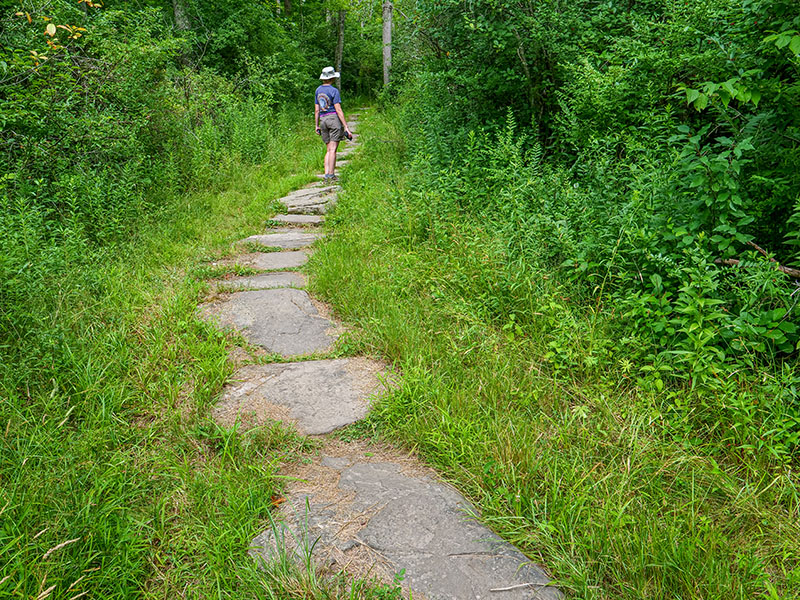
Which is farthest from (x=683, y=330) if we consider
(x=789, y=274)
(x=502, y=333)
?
(x=502, y=333)

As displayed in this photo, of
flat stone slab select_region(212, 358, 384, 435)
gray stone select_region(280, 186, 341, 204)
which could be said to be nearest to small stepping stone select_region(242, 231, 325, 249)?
gray stone select_region(280, 186, 341, 204)

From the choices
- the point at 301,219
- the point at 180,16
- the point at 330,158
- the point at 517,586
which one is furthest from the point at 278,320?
the point at 180,16

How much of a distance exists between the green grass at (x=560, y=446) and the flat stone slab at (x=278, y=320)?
0.25 meters

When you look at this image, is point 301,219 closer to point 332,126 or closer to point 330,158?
point 330,158

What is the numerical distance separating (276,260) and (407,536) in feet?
12.7

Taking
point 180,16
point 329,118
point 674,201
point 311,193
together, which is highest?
point 180,16

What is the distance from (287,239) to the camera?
6133 mm

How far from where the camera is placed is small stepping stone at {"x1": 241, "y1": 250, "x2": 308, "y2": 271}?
17.2ft

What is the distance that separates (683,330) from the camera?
2.82m

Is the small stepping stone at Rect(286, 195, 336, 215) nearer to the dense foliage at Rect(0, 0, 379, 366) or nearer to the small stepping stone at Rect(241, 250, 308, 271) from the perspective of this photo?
the dense foliage at Rect(0, 0, 379, 366)

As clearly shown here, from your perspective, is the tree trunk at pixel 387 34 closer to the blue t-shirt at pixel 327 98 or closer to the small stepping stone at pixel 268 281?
the blue t-shirt at pixel 327 98

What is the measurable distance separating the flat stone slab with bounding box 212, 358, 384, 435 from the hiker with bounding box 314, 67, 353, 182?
5936 mm

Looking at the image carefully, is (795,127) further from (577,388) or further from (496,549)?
(496,549)

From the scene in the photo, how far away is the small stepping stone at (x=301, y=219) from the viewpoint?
6797 mm
